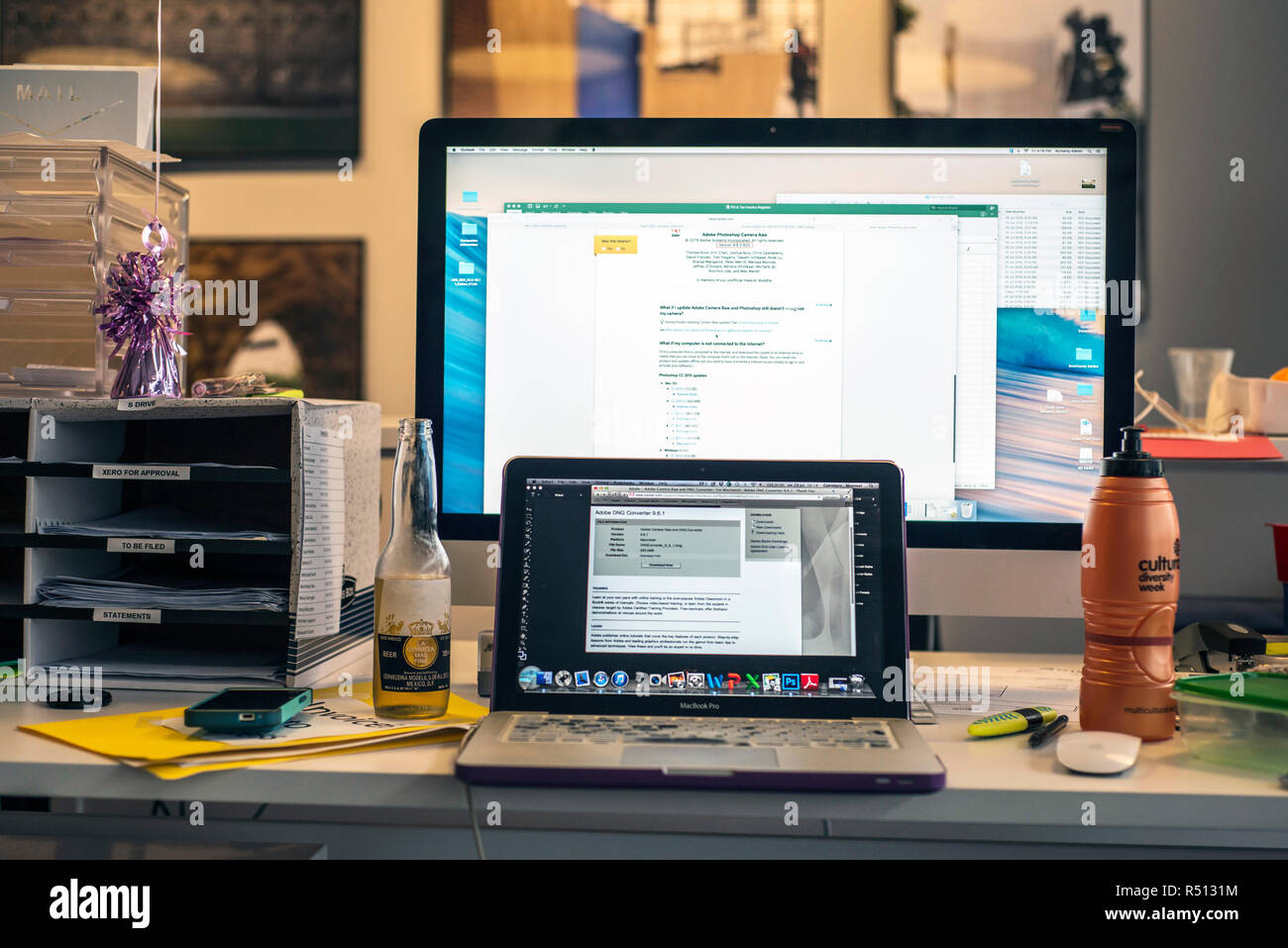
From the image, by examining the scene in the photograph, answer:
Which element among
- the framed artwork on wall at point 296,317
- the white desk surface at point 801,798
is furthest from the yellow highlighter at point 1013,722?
the framed artwork on wall at point 296,317

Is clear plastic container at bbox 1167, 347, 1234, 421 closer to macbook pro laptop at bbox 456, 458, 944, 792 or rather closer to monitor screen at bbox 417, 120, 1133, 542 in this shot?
monitor screen at bbox 417, 120, 1133, 542

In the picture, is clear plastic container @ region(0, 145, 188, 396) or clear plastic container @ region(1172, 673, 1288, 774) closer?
clear plastic container @ region(1172, 673, 1288, 774)

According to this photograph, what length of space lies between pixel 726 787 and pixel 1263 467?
0.93 metres

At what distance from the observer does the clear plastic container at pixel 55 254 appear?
91cm

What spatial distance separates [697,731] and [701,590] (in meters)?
0.11

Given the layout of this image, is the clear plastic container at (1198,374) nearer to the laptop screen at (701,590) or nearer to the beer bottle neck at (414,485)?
the laptop screen at (701,590)

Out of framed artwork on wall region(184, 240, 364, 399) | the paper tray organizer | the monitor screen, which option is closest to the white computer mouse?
the monitor screen

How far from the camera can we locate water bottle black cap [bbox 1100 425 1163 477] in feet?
2.05

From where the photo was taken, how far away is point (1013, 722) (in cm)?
66

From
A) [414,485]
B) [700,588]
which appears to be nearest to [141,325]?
[414,485]

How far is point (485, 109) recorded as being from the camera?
1494 millimetres

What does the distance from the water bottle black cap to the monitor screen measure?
157mm

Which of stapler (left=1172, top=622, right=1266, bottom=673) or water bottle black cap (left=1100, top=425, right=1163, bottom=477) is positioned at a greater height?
water bottle black cap (left=1100, top=425, right=1163, bottom=477)

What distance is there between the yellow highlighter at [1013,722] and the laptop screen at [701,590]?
8 centimetres
